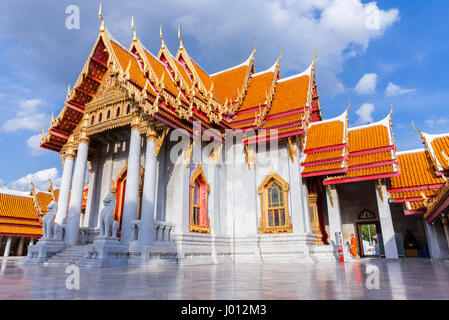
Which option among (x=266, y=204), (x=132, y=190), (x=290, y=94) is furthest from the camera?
(x=290, y=94)

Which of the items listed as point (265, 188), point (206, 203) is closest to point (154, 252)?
point (206, 203)

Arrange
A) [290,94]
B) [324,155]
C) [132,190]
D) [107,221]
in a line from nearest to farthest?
[107,221] → [132,190] → [324,155] → [290,94]

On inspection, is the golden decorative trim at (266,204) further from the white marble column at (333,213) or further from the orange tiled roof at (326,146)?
the white marble column at (333,213)

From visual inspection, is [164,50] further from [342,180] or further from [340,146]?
[342,180]

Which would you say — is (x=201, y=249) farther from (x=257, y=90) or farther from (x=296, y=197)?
(x=257, y=90)

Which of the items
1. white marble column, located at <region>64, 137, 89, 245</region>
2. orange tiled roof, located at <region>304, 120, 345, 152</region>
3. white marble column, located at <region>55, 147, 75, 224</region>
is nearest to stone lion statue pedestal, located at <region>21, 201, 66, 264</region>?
white marble column, located at <region>64, 137, 89, 245</region>

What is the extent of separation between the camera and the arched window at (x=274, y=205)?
12.1 meters

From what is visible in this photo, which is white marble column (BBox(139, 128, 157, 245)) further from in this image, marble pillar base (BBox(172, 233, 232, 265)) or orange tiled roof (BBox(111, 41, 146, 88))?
orange tiled roof (BBox(111, 41, 146, 88))

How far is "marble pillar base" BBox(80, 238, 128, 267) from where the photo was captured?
7.94m

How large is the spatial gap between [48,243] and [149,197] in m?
4.08

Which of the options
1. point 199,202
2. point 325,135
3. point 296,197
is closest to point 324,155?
point 325,135

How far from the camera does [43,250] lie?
9938mm

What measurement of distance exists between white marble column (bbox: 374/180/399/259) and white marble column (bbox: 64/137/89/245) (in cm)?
1261

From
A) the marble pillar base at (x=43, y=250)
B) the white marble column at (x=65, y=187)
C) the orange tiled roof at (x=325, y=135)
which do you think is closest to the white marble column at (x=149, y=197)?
the marble pillar base at (x=43, y=250)
